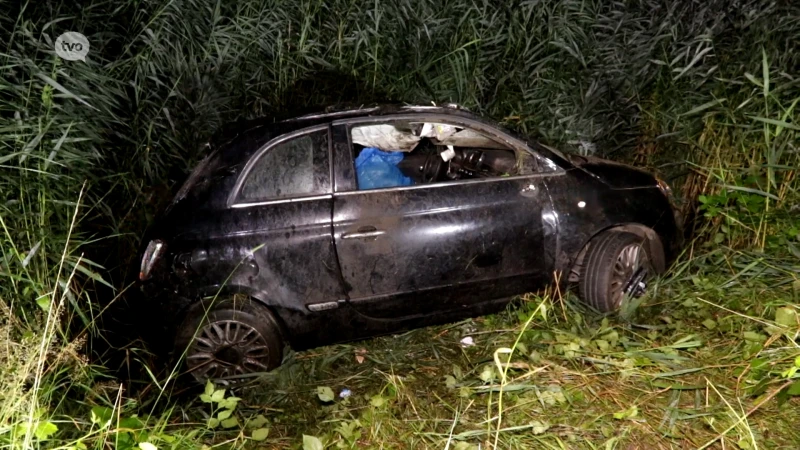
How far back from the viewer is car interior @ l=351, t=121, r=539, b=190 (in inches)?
153

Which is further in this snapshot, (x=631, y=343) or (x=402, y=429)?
(x=631, y=343)

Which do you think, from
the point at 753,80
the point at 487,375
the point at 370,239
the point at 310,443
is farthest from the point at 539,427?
the point at 753,80

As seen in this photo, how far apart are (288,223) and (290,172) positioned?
31 cm

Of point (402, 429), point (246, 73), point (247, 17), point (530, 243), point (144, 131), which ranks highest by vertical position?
point (247, 17)

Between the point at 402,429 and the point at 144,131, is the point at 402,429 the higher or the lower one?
the lower one

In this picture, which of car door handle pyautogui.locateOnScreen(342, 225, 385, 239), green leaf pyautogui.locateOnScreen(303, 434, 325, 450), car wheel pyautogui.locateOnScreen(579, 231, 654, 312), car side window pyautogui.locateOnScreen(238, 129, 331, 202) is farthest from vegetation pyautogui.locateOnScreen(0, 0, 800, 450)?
car side window pyautogui.locateOnScreen(238, 129, 331, 202)

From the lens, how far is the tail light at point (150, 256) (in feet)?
11.1

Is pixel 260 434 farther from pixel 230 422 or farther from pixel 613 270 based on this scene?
pixel 613 270

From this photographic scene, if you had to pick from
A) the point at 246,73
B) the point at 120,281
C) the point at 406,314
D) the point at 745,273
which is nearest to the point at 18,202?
the point at 120,281

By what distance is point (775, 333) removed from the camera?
3.03 metres

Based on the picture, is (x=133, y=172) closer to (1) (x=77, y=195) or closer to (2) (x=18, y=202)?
(1) (x=77, y=195)

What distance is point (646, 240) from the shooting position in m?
3.89

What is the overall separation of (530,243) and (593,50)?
2751 mm

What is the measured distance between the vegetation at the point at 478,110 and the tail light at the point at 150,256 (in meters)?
0.26
